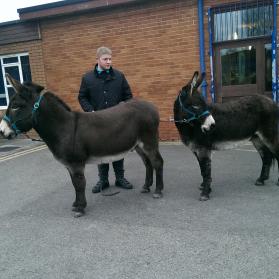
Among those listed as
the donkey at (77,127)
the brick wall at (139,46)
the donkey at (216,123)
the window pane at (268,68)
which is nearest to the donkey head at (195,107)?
the donkey at (216,123)

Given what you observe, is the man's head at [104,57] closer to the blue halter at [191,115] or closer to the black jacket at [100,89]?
the black jacket at [100,89]

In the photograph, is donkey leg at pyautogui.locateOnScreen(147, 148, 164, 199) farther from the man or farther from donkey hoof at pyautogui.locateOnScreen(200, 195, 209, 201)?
the man

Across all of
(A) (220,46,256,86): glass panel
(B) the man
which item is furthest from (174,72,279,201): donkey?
(A) (220,46,256,86): glass panel

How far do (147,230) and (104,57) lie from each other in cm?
253

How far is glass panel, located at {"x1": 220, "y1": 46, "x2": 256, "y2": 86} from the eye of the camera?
7.99m

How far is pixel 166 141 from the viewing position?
9.13m

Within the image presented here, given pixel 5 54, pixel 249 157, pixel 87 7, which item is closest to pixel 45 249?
pixel 249 157

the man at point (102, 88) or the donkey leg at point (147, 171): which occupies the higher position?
the man at point (102, 88)

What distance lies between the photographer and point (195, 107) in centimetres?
446

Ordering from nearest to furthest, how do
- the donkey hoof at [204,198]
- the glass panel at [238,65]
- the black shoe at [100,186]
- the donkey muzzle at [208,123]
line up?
1. the donkey muzzle at [208,123]
2. the donkey hoof at [204,198]
3. the black shoe at [100,186]
4. the glass panel at [238,65]

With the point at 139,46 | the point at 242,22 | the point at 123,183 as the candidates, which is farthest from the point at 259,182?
the point at 139,46

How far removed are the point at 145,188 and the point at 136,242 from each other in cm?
169

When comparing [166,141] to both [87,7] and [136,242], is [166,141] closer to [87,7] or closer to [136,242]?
[87,7]

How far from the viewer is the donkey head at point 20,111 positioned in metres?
4.12
